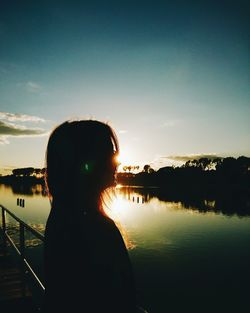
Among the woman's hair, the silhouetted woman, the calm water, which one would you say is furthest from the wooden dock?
the calm water

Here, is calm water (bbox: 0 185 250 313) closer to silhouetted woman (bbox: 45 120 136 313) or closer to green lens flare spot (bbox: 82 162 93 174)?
silhouetted woman (bbox: 45 120 136 313)

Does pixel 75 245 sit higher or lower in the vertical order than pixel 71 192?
lower

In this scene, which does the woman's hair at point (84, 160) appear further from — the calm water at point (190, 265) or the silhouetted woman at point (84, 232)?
the calm water at point (190, 265)

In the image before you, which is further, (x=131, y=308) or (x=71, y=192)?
(x=71, y=192)

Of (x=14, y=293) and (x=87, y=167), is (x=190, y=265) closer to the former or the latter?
(x=14, y=293)

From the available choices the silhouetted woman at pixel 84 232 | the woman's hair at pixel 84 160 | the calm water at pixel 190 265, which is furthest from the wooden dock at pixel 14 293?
the calm water at pixel 190 265

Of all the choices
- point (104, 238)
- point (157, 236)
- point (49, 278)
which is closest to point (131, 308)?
point (104, 238)

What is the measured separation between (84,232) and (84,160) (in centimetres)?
35

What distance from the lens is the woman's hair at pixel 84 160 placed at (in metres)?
1.35

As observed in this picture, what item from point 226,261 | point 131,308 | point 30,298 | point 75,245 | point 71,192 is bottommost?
point 226,261

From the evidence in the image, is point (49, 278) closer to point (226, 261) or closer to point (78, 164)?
point (78, 164)

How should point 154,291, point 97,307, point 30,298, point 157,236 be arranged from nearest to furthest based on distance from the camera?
point 97,307, point 30,298, point 154,291, point 157,236

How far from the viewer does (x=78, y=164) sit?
1.36m

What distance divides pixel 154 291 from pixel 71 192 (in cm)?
1680
